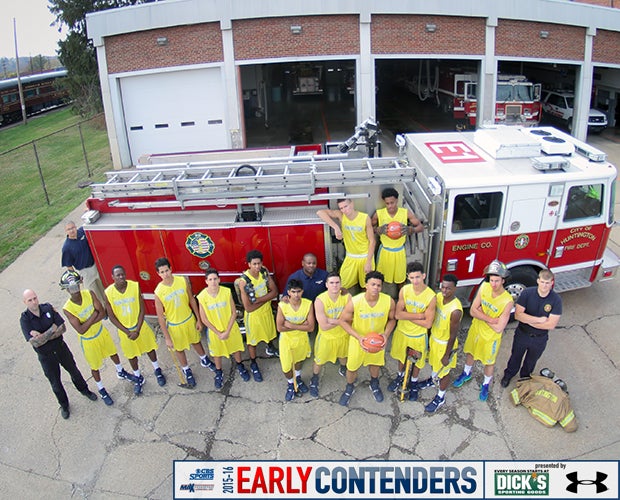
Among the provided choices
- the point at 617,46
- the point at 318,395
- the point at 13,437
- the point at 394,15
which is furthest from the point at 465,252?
the point at 617,46

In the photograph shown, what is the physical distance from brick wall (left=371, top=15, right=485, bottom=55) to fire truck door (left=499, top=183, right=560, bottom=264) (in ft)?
37.8

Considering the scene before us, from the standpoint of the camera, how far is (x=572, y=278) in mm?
7195

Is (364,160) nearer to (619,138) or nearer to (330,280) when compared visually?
(330,280)

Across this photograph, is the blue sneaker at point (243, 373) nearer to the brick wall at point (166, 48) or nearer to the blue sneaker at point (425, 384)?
the blue sneaker at point (425, 384)

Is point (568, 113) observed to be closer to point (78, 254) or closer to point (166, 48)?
point (166, 48)

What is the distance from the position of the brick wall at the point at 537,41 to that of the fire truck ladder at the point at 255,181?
13221 mm

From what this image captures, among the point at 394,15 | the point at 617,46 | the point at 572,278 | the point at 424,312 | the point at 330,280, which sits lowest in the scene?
the point at 572,278

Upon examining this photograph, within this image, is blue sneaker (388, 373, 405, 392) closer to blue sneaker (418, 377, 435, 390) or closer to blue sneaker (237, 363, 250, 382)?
blue sneaker (418, 377, 435, 390)

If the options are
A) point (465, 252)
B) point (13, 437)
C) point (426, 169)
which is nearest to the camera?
point (13, 437)

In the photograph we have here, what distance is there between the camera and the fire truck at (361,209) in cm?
620

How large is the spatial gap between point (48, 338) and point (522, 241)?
237 inches

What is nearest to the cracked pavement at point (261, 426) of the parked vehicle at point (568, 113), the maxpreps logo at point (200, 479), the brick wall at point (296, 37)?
the maxpreps logo at point (200, 479)

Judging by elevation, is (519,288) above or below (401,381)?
above

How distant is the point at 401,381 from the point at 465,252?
1920 mm
